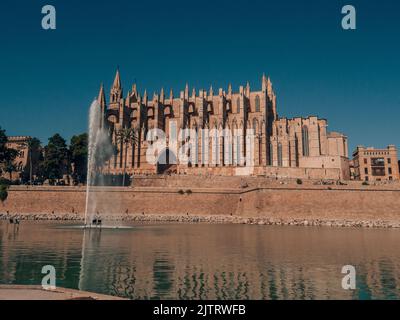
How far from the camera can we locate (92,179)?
61000 mm

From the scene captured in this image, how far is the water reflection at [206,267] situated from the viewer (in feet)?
34.4

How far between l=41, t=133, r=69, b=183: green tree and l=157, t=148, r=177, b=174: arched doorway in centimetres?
1611

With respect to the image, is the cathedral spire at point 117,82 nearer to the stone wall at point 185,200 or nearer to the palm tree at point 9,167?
the palm tree at point 9,167

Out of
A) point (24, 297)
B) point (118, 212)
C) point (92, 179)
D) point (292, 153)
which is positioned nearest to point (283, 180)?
point (292, 153)

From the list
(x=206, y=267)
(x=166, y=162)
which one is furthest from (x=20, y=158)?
(x=206, y=267)

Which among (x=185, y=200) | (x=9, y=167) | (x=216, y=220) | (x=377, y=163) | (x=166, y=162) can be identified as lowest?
(x=216, y=220)

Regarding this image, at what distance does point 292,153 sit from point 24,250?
5244cm

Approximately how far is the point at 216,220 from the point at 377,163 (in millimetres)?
41128

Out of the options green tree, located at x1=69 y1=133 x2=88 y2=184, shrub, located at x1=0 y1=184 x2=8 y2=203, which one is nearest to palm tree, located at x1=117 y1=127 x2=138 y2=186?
green tree, located at x1=69 y1=133 x2=88 y2=184

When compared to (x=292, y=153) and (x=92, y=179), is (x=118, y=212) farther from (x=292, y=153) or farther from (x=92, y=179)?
(x=292, y=153)

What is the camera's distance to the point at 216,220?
144 feet

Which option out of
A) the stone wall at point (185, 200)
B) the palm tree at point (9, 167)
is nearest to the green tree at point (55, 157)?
the palm tree at point (9, 167)

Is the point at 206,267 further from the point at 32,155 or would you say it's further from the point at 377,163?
the point at 32,155

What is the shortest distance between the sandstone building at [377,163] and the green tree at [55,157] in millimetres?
54304
